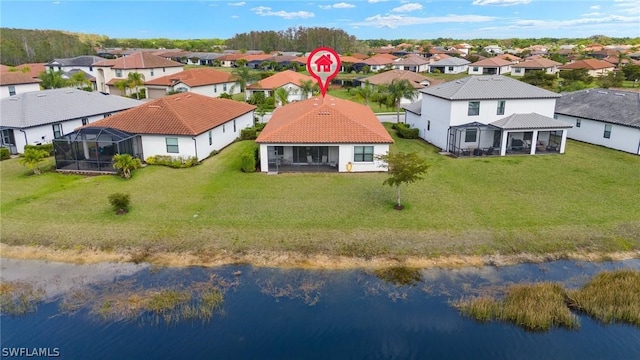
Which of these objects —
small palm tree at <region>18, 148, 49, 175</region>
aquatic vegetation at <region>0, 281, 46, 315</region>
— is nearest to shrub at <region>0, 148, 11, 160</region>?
small palm tree at <region>18, 148, 49, 175</region>

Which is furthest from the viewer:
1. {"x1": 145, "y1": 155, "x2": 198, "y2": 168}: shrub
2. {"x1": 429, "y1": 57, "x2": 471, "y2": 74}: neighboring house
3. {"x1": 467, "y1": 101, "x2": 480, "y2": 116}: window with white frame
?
{"x1": 429, "y1": 57, "x2": 471, "y2": 74}: neighboring house

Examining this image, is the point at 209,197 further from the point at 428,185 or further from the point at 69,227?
the point at 428,185

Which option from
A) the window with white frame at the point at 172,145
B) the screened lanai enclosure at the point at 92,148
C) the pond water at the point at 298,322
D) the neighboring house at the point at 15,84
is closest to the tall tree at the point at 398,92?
the window with white frame at the point at 172,145

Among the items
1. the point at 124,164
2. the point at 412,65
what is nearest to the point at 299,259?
the point at 124,164

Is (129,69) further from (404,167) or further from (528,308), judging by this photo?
(528,308)

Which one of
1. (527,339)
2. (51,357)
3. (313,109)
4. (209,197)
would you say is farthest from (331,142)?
(51,357)

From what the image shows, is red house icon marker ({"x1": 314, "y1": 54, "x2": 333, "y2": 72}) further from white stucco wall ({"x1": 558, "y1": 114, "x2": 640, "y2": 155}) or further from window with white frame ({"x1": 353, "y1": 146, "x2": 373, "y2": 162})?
white stucco wall ({"x1": 558, "y1": 114, "x2": 640, "y2": 155})
